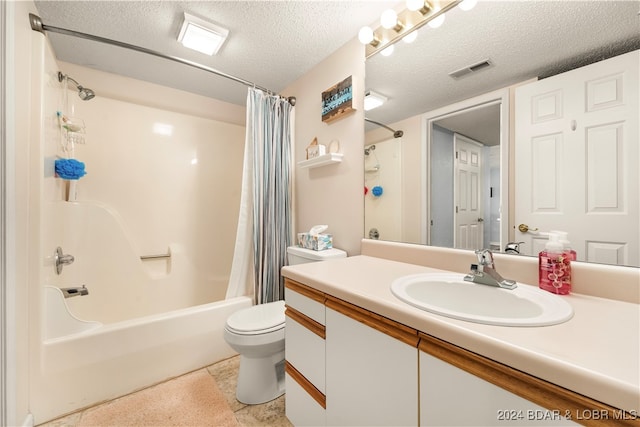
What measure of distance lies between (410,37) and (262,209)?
4.66 ft

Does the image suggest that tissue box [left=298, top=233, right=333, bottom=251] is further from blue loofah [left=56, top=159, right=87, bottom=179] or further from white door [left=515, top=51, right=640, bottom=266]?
blue loofah [left=56, top=159, right=87, bottom=179]

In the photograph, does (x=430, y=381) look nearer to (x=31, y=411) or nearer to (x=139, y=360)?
(x=139, y=360)

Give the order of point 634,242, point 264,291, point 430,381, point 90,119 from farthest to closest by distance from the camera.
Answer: point 90,119 < point 264,291 < point 634,242 < point 430,381

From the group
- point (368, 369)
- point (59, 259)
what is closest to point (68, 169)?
point (59, 259)

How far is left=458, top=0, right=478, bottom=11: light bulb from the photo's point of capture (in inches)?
44.2

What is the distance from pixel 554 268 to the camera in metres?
0.81

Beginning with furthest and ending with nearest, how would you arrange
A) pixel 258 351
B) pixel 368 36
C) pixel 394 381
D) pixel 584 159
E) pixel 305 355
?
pixel 368 36, pixel 258 351, pixel 305 355, pixel 584 159, pixel 394 381

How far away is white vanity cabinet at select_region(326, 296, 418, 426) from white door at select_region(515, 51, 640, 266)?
68cm

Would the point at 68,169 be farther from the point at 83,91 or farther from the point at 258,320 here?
the point at 258,320

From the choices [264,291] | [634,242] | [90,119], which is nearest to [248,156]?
[264,291]

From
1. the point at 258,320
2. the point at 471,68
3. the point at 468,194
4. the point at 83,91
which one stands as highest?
the point at 83,91

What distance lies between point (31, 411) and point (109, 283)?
2.88 feet

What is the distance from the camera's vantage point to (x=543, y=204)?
917mm

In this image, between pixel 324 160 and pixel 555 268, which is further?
pixel 324 160
